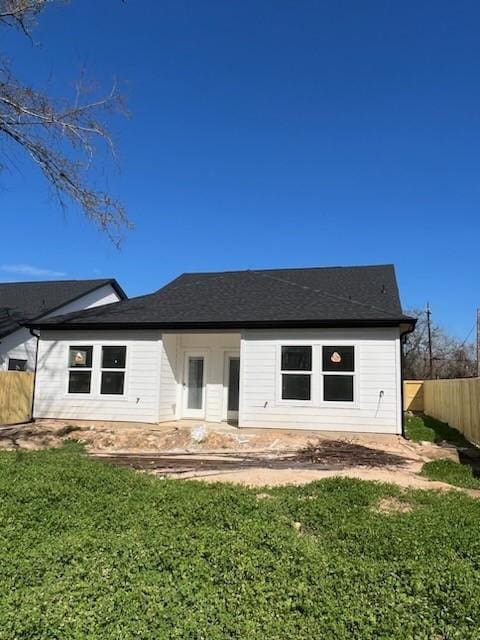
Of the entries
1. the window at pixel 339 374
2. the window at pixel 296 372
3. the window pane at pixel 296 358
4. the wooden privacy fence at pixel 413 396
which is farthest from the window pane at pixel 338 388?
the wooden privacy fence at pixel 413 396

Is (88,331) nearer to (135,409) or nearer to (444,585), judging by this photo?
(135,409)

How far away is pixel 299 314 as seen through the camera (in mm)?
12828

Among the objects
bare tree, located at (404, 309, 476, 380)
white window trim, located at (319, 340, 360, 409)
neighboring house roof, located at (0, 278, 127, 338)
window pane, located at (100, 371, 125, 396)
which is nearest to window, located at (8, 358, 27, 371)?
neighboring house roof, located at (0, 278, 127, 338)

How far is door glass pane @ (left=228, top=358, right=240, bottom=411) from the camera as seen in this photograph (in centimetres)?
1440

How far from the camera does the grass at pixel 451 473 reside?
7.61m

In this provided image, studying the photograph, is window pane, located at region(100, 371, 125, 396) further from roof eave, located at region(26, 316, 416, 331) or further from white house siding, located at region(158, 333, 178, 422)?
roof eave, located at region(26, 316, 416, 331)

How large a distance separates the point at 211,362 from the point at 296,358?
10.2 ft

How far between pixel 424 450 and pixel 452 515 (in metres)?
5.79

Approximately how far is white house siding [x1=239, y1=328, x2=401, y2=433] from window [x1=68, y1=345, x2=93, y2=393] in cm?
460

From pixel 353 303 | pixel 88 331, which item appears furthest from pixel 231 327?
pixel 88 331

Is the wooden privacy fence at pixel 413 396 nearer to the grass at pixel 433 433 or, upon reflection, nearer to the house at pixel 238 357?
the grass at pixel 433 433

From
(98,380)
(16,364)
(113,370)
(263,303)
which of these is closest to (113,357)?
(113,370)

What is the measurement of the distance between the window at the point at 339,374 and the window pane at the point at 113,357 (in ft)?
18.6

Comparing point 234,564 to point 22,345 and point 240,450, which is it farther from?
point 22,345
